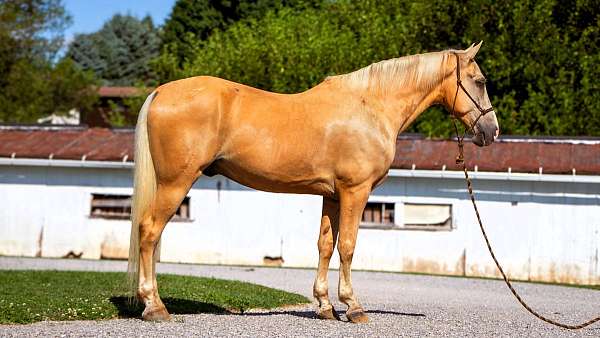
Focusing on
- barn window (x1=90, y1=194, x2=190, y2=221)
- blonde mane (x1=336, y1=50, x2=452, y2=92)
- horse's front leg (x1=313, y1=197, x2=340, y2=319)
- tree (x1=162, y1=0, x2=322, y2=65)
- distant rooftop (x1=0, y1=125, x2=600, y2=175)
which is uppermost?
tree (x1=162, y1=0, x2=322, y2=65)

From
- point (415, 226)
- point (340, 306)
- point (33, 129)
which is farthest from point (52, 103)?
point (340, 306)

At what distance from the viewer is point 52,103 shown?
175ft

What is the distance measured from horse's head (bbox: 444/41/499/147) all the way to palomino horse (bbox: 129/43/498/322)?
0.01m

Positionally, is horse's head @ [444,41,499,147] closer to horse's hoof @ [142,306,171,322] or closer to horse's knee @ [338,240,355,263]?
horse's knee @ [338,240,355,263]

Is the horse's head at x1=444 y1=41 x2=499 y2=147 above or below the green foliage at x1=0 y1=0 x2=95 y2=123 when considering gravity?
below

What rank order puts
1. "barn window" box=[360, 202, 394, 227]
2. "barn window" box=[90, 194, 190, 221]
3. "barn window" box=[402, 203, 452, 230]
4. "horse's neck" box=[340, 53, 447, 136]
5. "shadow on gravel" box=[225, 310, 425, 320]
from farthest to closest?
"barn window" box=[90, 194, 190, 221]
"barn window" box=[360, 202, 394, 227]
"barn window" box=[402, 203, 452, 230]
"shadow on gravel" box=[225, 310, 425, 320]
"horse's neck" box=[340, 53, 447, 136]

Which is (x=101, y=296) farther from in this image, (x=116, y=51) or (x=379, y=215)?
(x=116, y=51)

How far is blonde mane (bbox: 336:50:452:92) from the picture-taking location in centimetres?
967

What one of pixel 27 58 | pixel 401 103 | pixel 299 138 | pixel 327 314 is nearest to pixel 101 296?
pixel 327 314

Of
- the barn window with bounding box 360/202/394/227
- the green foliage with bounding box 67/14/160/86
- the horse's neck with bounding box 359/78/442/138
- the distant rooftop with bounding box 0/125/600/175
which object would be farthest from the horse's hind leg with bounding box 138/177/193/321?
the green foliage with bounding box 67/14/160/86

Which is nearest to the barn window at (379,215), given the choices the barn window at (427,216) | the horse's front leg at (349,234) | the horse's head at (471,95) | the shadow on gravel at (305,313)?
the barn window at (427,216)

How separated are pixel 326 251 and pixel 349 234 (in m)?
0.47

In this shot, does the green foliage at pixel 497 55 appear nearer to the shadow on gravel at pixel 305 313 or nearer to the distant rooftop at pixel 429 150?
the distant rooftop at pixel 429 150

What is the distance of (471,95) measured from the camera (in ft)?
31.9
